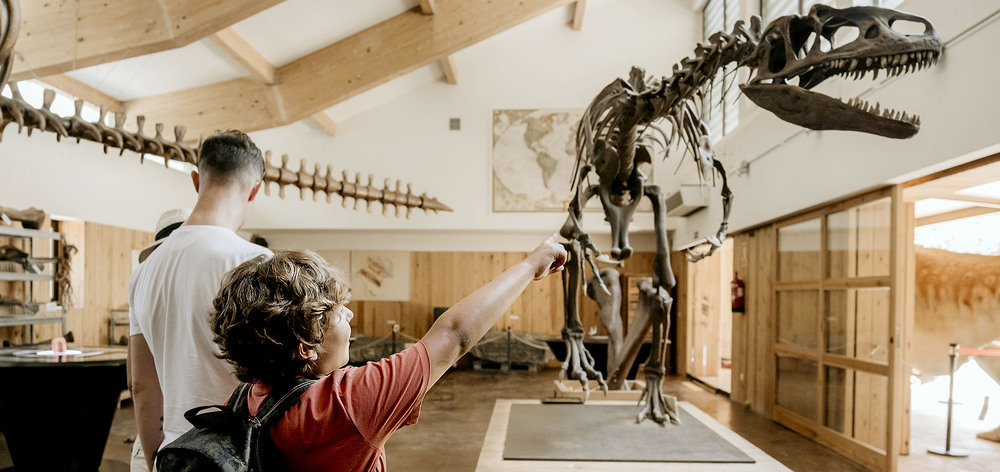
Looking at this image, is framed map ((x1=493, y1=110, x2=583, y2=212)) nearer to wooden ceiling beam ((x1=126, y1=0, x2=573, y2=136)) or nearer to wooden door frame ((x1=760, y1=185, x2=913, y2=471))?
wooden ceiling beam ((x1=126, y1=0, x2=573, y2=136))

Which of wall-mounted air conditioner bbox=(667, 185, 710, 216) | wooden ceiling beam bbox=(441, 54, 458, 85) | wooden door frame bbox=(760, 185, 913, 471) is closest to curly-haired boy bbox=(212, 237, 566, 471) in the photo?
wooden door frame bbox=(760, 185, 913, 471)

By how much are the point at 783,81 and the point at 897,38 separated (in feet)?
1.43

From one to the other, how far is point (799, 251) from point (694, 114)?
2.75m

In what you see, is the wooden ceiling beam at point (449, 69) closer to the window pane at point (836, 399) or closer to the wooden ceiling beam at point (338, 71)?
the wooden ceiling beam at point (338, 71)

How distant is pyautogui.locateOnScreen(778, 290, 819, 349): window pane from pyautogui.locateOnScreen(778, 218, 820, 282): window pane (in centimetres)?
17

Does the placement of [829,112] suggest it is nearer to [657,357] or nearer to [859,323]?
[657,357]

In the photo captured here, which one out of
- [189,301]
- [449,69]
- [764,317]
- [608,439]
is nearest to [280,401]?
[189,301]

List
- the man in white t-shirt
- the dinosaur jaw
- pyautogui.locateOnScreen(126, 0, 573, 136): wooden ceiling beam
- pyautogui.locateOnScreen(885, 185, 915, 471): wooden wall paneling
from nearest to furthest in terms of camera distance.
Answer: the man in white t-shirt
the dinosaur jaw
pyautogui.locateOnScreen(885, 185, 915, 471): wooden wall paneling
pyautogui.locateOnScreen(126, 0, 573, 136): wooden ceiling beam

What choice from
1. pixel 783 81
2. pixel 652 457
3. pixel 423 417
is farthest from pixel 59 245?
pixel 783 81

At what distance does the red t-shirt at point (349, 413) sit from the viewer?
90cm

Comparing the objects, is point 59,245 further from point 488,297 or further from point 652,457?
point 488,297

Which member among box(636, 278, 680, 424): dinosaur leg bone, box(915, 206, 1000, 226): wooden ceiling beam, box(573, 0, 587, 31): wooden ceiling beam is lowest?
box(636, 278, 680, 424): dinosaur leg bone

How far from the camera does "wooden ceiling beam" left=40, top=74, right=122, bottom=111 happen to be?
6.37 m

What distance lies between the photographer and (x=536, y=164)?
10.6 meters
